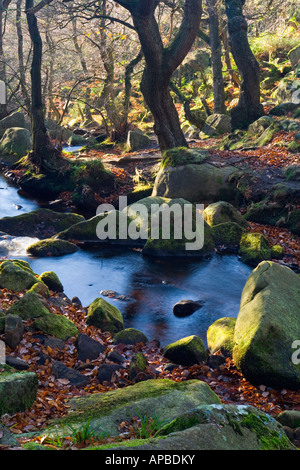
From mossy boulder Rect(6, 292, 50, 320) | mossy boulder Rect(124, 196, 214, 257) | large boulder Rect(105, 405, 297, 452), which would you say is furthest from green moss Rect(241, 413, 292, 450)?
mossy boulder Rect(124, 196, 214, 257)

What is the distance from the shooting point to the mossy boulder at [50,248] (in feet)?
45.6

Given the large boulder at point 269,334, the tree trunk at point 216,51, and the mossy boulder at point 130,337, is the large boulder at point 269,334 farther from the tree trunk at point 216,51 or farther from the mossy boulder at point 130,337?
the tree trunk at point 216,51

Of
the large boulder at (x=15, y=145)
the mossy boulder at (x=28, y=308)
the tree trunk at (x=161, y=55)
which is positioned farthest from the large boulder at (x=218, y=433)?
the large boulder at (x=15, y=145)

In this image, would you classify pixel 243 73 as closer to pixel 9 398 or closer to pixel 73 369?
pixel 73 369

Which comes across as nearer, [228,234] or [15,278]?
[15,278]

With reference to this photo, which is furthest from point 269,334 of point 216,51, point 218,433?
point 216,51

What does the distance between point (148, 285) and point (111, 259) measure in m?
2.23

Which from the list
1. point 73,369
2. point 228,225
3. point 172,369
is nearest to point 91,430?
point 73,369

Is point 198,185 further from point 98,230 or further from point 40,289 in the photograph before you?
point 40,289

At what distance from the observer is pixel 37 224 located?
15.8m

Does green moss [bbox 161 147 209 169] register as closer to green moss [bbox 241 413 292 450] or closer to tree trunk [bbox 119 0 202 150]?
tree trunk [bbox 119 0 202 150]

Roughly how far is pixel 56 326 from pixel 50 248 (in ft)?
20.1

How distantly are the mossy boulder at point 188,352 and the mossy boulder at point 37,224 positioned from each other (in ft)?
27.6

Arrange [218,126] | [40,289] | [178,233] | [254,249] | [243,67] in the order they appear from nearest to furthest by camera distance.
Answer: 1. [40,289]
2. [254,249]
3. [178,233]
4. [243,67]
5. [218,126]
